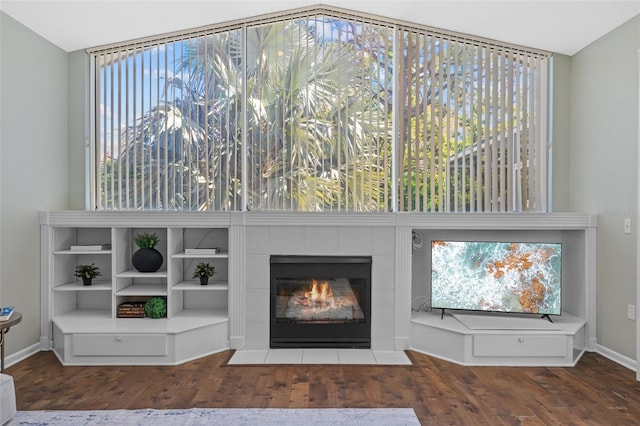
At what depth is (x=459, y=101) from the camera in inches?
171

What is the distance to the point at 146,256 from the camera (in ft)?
13.6

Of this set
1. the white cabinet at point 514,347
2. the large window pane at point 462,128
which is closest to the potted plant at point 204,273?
the large window pane at point 462,128

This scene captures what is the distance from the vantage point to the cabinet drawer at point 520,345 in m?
3.70

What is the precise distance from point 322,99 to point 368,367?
224 cm

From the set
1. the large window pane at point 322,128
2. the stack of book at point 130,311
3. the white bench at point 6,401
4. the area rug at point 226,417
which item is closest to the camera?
the white bench at point 6,401

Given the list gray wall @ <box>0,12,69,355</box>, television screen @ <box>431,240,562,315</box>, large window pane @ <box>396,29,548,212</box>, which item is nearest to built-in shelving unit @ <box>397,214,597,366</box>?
television screen @ <box>431,240,562,315</box>

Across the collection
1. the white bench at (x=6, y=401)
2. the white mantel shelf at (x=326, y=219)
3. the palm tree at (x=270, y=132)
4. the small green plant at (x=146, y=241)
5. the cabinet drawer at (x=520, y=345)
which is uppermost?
the palm tree at (x=270, y=132)

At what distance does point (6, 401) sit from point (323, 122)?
302cm

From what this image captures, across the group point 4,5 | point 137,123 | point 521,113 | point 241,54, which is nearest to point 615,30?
point 521,113

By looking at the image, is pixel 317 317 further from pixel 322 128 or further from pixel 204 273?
pixel 322 128

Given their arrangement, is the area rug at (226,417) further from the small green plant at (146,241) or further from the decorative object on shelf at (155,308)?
the small green plant at (146,241)

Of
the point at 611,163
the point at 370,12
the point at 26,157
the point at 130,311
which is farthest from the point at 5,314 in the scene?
the point at 611,163

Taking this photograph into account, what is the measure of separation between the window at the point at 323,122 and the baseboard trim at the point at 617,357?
129 cm

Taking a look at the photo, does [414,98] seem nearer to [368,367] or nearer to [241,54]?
[241,54]
